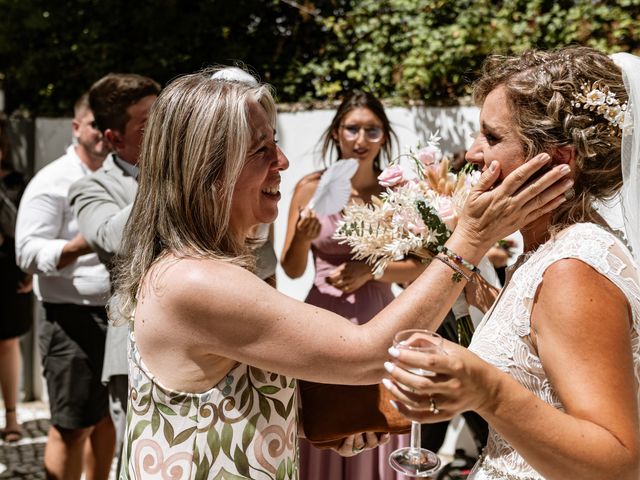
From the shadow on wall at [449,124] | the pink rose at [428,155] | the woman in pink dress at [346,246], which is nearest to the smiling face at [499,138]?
the pink rose at [428,155]

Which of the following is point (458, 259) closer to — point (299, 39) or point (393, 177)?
point (393, 177)

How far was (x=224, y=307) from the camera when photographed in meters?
1.70

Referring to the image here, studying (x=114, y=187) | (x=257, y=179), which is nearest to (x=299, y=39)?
(x=114, y=187)

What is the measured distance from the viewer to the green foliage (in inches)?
223

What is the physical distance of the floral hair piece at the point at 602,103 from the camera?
5.96ft

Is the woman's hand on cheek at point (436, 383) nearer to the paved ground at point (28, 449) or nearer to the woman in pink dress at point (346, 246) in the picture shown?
the woman in pink dress at point (346, 246)

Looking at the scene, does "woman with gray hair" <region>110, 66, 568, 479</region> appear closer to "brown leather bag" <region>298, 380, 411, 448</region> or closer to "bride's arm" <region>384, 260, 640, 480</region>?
"brown leather bag" <region>298, 380, 411, 448</region>

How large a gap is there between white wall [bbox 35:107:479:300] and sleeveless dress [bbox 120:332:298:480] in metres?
3.74

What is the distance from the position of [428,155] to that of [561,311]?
3.31 feet

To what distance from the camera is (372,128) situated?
4840mm

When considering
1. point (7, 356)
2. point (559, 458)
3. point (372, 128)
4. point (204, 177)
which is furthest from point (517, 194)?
point (7, 356)

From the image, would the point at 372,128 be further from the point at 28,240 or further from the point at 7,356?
the point at 7,356

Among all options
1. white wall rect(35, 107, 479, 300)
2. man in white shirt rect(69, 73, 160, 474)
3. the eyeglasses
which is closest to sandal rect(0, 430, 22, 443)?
white wall rect(35, 107, 479, 300)

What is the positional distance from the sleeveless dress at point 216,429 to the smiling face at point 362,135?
121 inches
